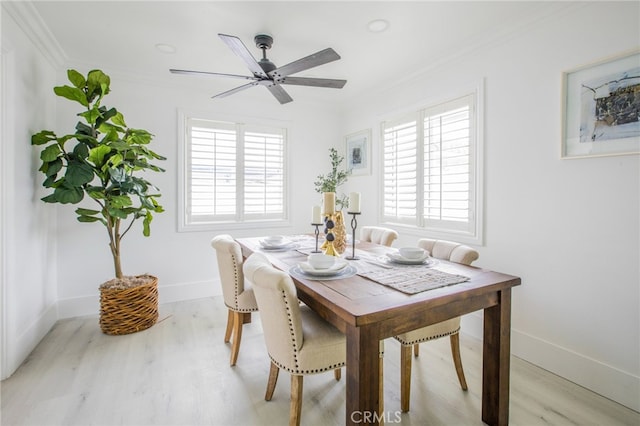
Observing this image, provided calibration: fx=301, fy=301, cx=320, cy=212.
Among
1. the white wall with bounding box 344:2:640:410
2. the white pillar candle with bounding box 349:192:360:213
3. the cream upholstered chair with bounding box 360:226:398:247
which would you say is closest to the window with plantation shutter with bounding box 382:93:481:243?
the white wall with bounding box 344:2:640:410

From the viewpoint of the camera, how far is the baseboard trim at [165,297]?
3135 mm

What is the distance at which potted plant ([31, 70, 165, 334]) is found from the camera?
97.3 inches

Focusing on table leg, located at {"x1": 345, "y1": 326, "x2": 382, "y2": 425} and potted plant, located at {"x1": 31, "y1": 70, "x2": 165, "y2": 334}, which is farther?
potted plant, located at {"x1": 31, "y1": 70, "x2": 165, "y2": 334}

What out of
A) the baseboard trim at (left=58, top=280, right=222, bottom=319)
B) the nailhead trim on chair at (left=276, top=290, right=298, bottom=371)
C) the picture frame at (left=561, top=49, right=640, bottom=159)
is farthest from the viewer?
the baseboard trim at (left=58, top=280, right=222, bottom=319)

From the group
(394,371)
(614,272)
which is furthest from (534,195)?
(394,371)

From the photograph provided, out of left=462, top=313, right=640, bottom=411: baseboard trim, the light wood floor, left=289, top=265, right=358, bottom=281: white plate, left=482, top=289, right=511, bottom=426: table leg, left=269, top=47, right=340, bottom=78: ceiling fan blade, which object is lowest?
the light wood floor

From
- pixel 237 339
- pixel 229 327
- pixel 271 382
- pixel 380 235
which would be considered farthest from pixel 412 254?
pixel 229 327

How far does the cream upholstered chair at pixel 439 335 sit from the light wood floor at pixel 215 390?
0.13m

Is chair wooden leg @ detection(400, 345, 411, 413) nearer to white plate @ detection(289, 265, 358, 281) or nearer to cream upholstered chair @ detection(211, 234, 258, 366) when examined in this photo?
white plate @ detection(289, 265, 358, 281)

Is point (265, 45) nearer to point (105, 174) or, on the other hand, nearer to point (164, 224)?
point (105, 174)

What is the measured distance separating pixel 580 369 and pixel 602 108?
1733 millimetres

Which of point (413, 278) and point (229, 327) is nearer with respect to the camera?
point (413, 278)

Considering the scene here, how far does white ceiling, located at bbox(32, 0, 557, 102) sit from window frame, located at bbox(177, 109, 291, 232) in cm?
69

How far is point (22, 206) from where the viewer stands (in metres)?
2.35
